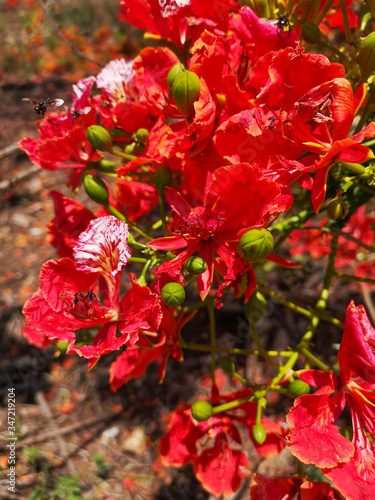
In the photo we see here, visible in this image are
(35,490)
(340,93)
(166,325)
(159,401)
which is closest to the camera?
(340,93)

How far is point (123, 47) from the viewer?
18.5ft

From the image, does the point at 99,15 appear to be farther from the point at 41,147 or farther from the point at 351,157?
the point at 351,157

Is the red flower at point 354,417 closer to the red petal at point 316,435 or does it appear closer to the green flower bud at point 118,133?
the red petal at point 316,435

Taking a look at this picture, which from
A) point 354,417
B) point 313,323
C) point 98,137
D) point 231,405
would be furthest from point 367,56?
point 231,405

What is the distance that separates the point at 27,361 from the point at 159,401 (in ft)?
3.43

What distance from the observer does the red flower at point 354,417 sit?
1009mm

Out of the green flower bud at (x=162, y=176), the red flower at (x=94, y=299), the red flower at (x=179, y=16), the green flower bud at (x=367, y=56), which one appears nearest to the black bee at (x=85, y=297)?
the red flower at (x=94, y=299)

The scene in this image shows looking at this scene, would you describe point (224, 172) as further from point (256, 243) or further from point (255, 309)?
point (255, 309)

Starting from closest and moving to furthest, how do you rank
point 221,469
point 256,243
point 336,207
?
point 256,243
point 336,207
point 221,469

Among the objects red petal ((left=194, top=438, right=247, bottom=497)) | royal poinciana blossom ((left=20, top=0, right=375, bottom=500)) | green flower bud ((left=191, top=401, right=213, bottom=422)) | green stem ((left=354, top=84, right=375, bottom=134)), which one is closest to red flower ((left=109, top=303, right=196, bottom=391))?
royal poinciana blossom ((left=20, top=0, right=375, bottom=500))

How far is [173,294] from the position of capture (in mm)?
1013

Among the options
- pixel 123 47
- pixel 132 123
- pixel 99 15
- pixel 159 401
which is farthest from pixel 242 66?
pixel 99 15

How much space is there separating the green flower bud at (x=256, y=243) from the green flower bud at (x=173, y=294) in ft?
0.62

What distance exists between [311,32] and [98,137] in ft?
2.19
